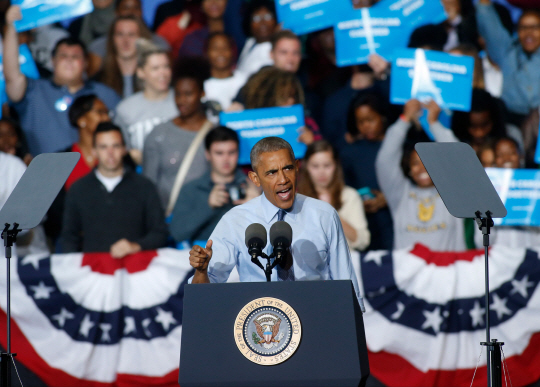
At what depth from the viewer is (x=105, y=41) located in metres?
6.51

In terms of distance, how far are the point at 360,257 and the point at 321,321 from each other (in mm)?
2485

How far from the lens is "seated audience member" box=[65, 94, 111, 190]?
6043 millimetres

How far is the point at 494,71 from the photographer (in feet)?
21.6

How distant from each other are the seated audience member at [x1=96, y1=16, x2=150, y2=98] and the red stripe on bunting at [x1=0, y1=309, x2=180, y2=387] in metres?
2.33

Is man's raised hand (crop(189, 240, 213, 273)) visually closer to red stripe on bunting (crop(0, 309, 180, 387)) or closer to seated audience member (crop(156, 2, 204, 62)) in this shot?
red stripe on bunting (crop(0, 309, 180, 387))

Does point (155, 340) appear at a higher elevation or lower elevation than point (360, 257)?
lower

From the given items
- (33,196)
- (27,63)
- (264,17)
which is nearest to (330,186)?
(264,17)

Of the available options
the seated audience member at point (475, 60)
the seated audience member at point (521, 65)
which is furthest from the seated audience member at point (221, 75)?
the seated audience member at point (521, 65)

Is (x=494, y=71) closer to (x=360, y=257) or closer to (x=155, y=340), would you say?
(x=360, y=257)

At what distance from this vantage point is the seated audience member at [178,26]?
6.68 meters

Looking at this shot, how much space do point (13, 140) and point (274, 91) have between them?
7.23 feet

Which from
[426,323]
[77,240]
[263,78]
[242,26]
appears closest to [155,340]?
[77,240]

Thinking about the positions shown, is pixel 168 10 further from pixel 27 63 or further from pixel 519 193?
pixel 519 193

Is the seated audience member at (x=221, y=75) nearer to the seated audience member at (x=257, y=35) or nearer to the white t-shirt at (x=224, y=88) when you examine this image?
the white t-shirt at (x=224, y=88)
